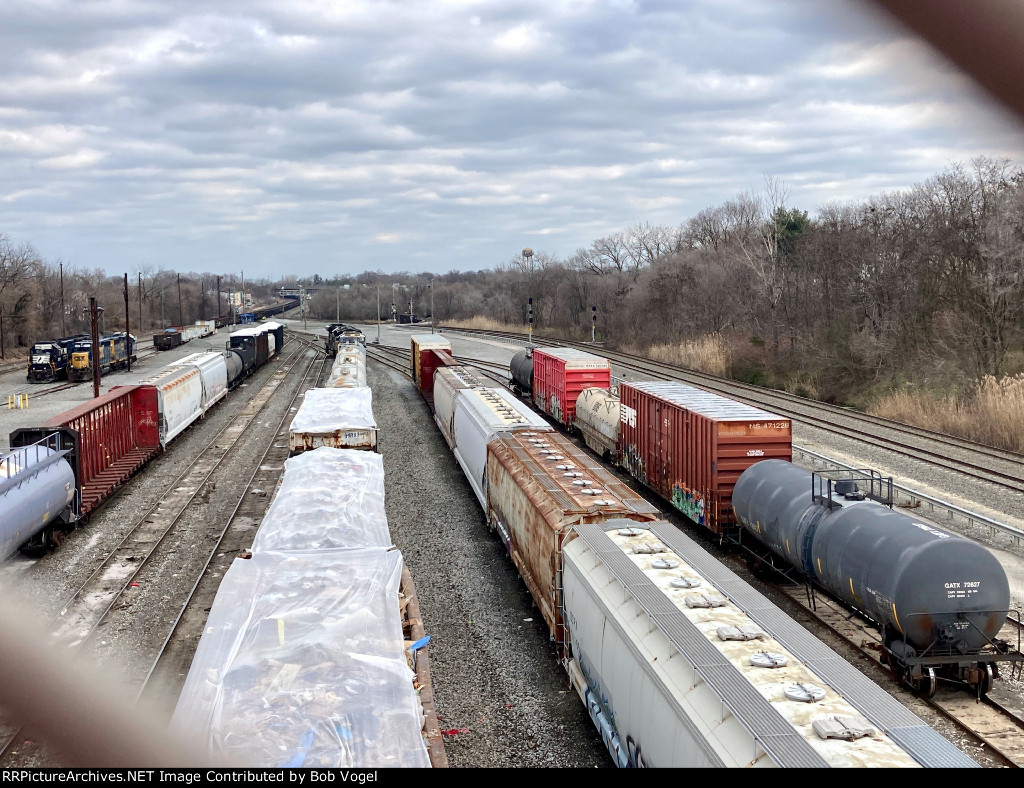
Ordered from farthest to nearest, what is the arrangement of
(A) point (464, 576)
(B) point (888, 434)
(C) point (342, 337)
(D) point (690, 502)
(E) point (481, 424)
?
(C) point (342, 337)
(B) point (888, 434)
(E) point (481, 424)
(D) point (690, 502)
(A) point (464, 576)

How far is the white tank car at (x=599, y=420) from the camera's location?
28469 millimetres

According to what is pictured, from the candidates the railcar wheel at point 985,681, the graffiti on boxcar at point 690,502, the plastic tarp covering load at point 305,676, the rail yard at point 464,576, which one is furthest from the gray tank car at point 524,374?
the plastic tarp covering load at point 305,676

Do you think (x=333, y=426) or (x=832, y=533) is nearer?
(x=832, y=533)

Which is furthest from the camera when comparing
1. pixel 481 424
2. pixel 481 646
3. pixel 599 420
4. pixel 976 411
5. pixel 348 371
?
pixel 348 371

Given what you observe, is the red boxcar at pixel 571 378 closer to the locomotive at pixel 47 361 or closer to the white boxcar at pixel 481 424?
the white boxcar at pixel 481 424

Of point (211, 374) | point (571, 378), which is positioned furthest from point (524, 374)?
point (211, 374)

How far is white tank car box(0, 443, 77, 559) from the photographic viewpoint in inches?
676

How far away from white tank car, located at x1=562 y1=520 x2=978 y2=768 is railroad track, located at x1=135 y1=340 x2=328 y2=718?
5.21 meters

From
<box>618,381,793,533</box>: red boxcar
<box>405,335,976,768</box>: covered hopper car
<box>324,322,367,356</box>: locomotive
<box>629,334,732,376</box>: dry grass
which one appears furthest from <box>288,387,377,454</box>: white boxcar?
<box>324,322,367,356</box>: locomotive

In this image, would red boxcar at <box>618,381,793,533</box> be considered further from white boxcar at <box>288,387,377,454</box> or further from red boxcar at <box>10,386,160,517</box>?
red boxcar at <box>10,386,160,517</box>

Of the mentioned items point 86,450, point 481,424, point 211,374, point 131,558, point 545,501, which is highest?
point 211,374

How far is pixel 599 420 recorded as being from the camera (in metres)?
29.9

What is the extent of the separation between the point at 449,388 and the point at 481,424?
8.70 meters

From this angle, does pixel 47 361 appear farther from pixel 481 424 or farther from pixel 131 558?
pixel 481 424
